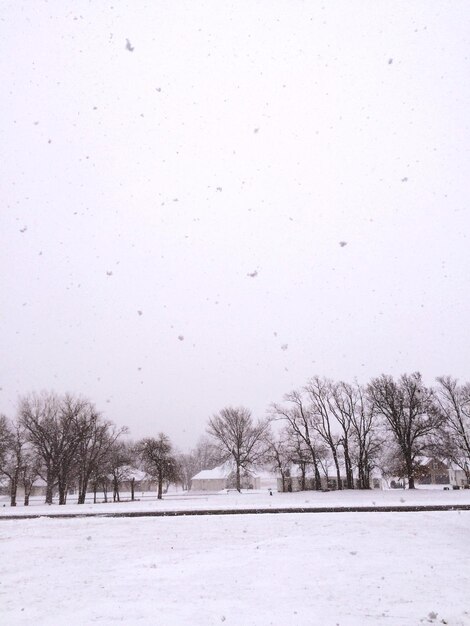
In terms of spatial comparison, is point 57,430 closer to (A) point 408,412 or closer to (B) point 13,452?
(B) point 13,452

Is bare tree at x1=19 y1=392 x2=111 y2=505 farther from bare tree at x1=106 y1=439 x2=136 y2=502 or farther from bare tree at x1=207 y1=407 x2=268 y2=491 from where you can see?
bare tree at x1=207 y1=407 x2=268 y2=491

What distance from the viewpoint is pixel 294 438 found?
6462 cm

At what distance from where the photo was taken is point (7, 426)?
58.9 metres

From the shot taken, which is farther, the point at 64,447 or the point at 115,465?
the point at 115,465

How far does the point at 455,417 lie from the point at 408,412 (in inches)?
277

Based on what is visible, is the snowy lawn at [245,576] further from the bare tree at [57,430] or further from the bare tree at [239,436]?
the bare tree at [239,436]


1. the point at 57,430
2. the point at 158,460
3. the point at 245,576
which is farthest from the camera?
the point at 158,460

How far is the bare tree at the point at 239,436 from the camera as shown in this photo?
68062 millimetres

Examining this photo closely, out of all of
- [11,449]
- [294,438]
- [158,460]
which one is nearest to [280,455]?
[294,438]

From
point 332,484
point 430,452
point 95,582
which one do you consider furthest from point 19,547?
point 332,484

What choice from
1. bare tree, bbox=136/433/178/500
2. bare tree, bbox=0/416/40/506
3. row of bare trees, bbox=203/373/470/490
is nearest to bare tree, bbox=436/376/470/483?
row of bare trees, bbox=203/373/470/490

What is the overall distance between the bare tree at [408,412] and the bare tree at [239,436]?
19754 millimetres

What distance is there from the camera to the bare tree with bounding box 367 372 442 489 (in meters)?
54.7

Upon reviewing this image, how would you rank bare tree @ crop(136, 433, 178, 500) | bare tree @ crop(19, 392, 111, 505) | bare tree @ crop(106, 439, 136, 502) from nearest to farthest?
bare tree @ crop(19, 392, 111, 505)
bare tree @ crop(136, 433, 178, 500)
bare tree @ crop(106, 439, 136, 502)
